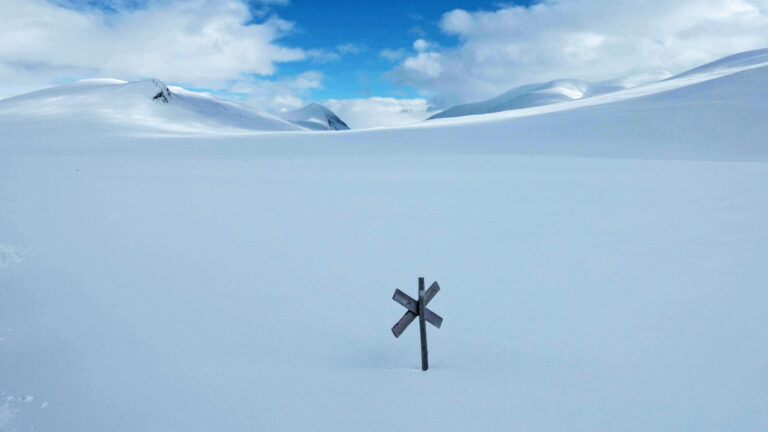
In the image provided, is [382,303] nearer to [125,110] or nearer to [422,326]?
[422,326]

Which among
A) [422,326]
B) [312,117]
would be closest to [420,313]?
[422,326]

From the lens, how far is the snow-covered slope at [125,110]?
41.1m

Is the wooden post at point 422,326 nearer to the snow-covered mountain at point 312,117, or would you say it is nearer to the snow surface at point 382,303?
the snow surface at point 382,303

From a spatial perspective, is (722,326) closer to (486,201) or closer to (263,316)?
(263,316)

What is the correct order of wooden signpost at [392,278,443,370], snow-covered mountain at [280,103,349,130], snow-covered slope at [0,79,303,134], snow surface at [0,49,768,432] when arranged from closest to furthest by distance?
snow surface at [0,49,768,432] → wooden signpost at [392,278,443,370] → snow-covered slope at [0,79,303,134] → snow-covered mountain at [280,103,349,130]

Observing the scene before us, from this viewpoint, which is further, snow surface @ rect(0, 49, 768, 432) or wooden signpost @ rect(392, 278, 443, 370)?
wooden signpost @ rect(392, 278, 443, 370)

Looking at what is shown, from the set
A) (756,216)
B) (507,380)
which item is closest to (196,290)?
(507,380)

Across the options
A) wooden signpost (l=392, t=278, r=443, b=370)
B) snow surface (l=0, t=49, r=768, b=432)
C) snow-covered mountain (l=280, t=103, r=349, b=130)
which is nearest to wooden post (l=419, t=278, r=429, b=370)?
wooden signpost (l=392, t=278, r=443, b=370)

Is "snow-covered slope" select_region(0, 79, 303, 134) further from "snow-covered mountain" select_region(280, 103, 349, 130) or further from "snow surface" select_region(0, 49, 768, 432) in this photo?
"snow-covered mountain" select_region(280, 103, 349, 130)

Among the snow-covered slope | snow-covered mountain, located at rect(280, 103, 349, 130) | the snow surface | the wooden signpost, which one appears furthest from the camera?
snow-covered mountain, located at rect(280, 103, 349, 130)

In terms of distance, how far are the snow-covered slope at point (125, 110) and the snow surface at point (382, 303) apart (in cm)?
3083

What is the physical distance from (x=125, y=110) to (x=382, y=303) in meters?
55.6

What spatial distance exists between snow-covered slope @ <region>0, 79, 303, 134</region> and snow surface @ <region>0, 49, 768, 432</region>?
30.8 m

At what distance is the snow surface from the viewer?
3982 mm
